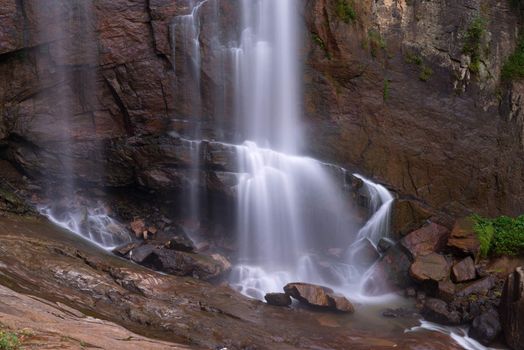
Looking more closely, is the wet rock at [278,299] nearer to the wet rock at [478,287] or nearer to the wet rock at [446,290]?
the wet rock at [446,290]

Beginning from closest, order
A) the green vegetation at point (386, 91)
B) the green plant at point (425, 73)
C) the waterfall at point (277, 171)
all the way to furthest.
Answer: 1. the waterfall at point (277, 171)
2. the green vegetation at point (386, 91)
3. the green plant at point (425, 73)

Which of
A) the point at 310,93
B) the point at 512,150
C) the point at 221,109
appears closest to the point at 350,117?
the point at 310,93

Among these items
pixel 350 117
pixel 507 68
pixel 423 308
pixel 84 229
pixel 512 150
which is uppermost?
pixel 507 68

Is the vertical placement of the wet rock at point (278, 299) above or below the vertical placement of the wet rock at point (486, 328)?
above

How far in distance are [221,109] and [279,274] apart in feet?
15.9

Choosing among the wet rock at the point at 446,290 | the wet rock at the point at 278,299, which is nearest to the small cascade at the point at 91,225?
the wet rock at the point at 278,299

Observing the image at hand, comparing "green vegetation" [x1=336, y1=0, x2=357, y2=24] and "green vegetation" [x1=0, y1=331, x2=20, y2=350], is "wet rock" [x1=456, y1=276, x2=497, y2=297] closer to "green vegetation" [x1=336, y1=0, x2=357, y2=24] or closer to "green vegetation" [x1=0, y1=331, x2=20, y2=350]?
"green vegetation" [x1=336, y1=0, x2=357, y2=24]

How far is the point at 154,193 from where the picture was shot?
587 inches

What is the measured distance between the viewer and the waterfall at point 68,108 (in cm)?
1397

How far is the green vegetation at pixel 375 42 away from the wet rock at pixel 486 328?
7847 millimetres

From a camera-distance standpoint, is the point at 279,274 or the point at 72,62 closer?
the point at 279,274

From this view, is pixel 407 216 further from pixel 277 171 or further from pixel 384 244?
pixel 277 171

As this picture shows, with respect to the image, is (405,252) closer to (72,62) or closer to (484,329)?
(484,329)

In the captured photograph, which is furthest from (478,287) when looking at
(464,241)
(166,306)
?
(166,306)
